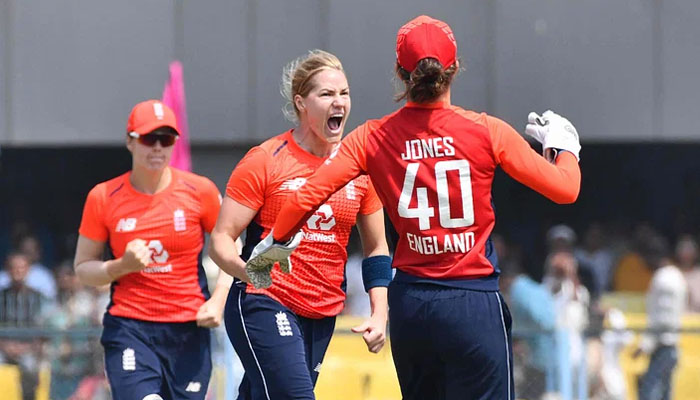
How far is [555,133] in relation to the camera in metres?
4.33

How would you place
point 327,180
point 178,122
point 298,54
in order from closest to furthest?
point 327,180 < point 178,122 < point 298,54

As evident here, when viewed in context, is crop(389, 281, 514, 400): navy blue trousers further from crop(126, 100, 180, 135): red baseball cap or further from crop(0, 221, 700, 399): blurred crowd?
crop(0, 221, 700, 399): blurred crowd

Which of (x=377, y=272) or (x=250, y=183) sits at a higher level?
(x=250, y=183)

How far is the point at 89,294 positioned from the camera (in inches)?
427

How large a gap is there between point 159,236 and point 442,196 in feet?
7.42

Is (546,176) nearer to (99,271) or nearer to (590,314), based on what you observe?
(99,271)

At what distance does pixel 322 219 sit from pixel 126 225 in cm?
137

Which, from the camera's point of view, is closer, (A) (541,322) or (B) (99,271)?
(B) (99,271)

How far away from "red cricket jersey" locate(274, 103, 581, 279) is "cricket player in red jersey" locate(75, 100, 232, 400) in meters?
1.82

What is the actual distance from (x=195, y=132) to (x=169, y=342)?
9150mm

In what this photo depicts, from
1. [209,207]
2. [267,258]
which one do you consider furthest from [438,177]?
[209,207]

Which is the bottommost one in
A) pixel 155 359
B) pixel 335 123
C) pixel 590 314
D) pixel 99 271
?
pixel 590 314

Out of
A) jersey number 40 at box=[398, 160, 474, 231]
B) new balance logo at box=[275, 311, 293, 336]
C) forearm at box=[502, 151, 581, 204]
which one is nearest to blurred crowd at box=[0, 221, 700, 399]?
new balance logo at box=[275, 311, 293, 336]

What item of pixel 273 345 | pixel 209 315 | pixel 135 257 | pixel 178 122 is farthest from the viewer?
pixel 178 122
